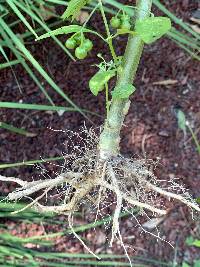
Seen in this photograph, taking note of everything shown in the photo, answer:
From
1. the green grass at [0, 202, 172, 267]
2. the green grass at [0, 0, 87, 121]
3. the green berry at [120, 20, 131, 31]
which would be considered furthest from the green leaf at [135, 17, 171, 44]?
the green grass at [0, 202, 172, 267]

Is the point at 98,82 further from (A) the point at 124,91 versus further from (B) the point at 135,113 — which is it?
(B) the point at 135,113

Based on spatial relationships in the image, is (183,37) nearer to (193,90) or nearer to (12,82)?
(193,90)

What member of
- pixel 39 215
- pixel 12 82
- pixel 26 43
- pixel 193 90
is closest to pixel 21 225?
pixel 39 215

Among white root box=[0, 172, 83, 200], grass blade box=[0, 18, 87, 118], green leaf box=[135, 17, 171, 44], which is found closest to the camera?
green leaf box=[135, 17, 171, 44]

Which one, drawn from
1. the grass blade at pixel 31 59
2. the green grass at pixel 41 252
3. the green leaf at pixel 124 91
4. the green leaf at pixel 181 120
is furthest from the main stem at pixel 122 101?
the green leaf at pixel 181 120

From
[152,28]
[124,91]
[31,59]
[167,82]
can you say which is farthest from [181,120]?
[152,28]

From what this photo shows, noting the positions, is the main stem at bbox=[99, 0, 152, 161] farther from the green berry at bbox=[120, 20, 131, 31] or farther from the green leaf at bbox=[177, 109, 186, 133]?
the green leaf at bbox=[177, 109, 186, 133]
